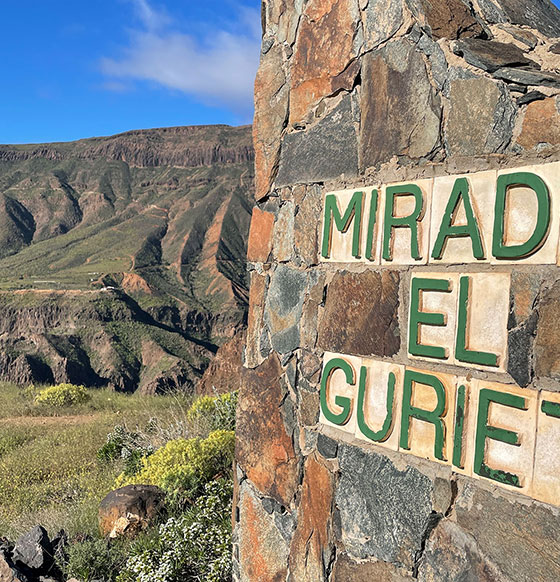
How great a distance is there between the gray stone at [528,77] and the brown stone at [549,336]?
0.59 meters

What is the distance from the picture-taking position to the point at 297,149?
9.08 feet

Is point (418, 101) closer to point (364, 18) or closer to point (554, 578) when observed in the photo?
point (364, 18)

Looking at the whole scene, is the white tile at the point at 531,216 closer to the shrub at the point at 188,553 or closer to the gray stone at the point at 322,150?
the gray stone at the point at 322,150

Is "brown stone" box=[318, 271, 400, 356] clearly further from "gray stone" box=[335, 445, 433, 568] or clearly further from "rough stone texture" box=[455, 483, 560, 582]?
"rough stone texture" box=[455, 483, 560, 582]

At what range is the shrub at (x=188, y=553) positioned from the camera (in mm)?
3604

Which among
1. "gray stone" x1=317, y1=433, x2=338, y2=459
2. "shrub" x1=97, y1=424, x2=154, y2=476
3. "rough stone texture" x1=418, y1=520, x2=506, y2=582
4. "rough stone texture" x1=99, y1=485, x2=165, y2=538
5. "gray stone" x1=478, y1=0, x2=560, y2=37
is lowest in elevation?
"shrub" x1=97, y1=424, x2=154, y2=476

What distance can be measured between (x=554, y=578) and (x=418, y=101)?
156 centimetres

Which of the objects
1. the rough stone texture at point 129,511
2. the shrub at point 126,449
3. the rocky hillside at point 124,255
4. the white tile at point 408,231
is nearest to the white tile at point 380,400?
the white tile at point 408,231

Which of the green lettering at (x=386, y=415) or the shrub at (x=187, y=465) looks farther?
the shrub at (x=187, y=465)

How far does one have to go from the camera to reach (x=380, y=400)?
2219 mm

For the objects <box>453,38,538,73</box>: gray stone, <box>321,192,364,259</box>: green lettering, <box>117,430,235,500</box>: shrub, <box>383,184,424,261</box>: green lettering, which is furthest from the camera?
<box>117,430,235,500</box>: shrub

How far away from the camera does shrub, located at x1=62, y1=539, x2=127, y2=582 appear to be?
3.82m

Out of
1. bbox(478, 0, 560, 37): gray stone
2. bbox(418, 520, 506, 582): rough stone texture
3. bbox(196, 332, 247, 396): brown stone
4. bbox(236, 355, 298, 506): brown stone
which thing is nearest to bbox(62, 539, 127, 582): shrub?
bbox(236, 355, 298, 506): brown stone

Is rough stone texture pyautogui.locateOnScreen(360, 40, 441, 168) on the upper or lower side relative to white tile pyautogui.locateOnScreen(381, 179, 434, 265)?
upper
